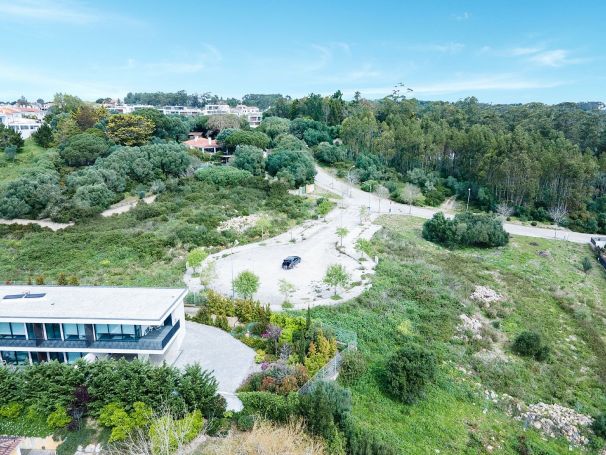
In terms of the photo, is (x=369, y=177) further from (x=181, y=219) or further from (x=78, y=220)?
(x=78, y=220)

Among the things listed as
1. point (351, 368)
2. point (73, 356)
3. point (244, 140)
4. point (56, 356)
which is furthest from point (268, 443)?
point (244, 140)

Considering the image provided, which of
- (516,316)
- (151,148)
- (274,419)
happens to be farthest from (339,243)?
(151,148)

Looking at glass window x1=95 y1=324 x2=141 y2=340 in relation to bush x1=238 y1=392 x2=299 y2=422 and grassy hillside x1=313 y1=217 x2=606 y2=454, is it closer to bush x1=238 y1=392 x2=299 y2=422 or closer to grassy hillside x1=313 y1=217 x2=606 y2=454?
bush x1=238 y1=392 x2=299 y2=422

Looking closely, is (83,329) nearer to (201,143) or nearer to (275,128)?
(201,143)

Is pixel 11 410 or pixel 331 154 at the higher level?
pixel 331 154

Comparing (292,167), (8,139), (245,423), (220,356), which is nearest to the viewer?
(245,423)

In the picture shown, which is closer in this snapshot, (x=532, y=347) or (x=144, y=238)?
(x=532, y=347)

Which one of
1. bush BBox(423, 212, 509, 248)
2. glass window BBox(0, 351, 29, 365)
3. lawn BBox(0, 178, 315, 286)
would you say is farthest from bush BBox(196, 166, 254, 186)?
glass window BBox(0, 351, 29, 365)
